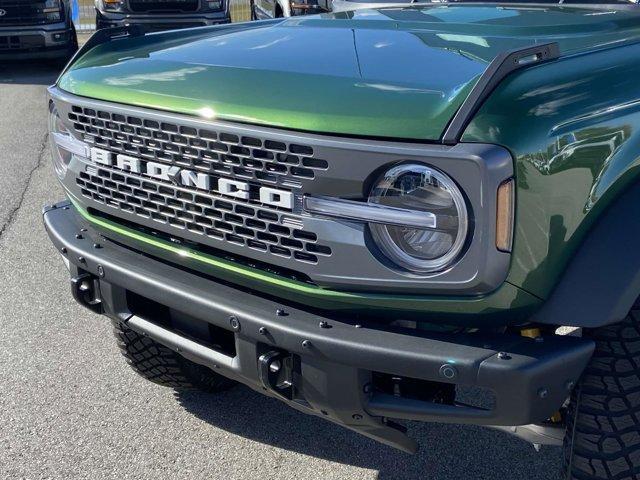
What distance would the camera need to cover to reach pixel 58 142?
9.22 ft

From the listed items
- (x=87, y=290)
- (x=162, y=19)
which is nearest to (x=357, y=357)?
(x=87, y=290)

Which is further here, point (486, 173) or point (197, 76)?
point (197, 76)

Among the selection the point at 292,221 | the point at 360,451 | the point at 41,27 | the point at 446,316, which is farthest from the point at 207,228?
the point at 41,27

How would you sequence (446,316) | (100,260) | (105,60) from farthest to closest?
(105,60) → (100,260) → (446,316)

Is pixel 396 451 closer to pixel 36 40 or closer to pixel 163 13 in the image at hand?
pixel 163 13

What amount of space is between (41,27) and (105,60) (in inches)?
362

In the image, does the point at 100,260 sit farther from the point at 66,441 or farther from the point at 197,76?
the point at 66,441

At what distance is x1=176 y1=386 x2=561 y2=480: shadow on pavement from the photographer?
111 inches

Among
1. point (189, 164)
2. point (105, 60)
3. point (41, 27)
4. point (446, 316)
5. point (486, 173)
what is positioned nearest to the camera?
point (486, 173)

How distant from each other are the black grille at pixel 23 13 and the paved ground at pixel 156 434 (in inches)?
325

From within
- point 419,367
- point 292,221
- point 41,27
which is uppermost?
point 292,221

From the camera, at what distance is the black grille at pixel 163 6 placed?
36.9ft

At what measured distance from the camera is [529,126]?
184 cm

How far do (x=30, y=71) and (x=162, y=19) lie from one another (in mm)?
2322
